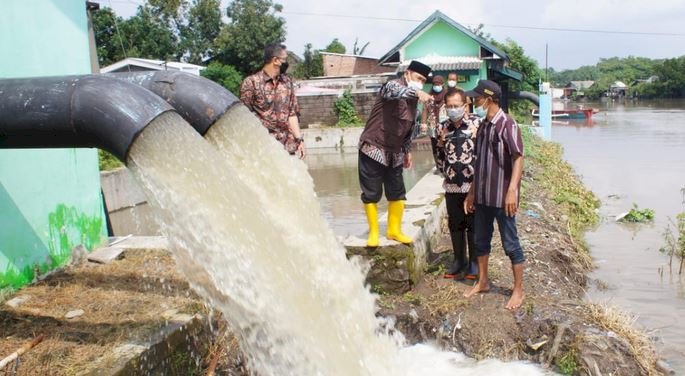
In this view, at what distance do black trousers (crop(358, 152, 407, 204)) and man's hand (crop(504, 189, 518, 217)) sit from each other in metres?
0.91

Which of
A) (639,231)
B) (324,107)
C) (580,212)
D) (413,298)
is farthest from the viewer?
(324,107)

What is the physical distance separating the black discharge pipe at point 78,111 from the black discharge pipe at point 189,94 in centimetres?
55

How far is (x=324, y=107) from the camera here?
24.0 metres

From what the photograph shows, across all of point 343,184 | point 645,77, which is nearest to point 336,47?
point 343,184

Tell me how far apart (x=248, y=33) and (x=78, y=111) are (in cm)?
3274

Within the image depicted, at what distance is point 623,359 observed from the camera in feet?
13.0

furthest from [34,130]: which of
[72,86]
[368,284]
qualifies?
[368,284]

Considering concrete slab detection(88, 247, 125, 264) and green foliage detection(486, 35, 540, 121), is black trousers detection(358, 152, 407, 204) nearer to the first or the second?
concrete slab detection(88, 247, 125, 264)

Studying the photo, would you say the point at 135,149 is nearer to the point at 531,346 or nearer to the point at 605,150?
the point at 531,346

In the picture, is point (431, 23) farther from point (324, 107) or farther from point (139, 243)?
point (139, 243)

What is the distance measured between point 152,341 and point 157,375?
0.20 meters

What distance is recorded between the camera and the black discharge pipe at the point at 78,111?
8.93 ft

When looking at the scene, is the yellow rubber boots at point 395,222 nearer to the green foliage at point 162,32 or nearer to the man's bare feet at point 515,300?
the man's bare feet at point 515,300

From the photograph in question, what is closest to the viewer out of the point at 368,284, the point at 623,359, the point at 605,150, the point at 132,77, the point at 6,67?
the point at 132,77
